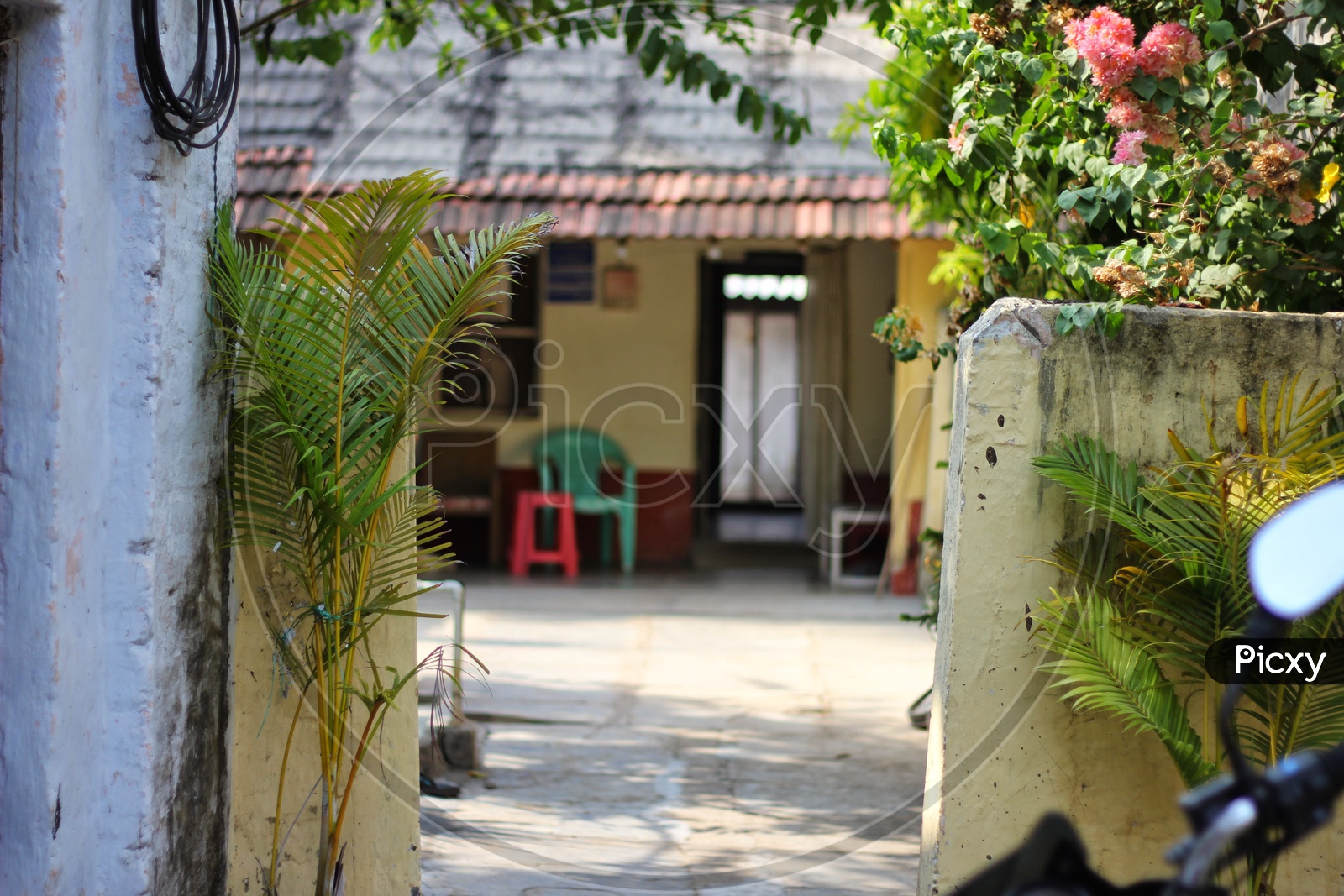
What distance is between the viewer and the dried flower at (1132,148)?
3461mm

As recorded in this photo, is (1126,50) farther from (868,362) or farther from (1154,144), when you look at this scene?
(868,362)

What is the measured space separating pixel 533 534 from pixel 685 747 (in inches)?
160

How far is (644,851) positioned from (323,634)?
1591 millimetres

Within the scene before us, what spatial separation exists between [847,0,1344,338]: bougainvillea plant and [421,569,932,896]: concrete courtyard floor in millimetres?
2231

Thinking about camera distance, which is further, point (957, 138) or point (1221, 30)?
point (957, 138)

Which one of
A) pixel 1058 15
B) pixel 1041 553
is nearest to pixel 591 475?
→ pixel 1058 15

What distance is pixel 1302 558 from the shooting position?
1.39 meters

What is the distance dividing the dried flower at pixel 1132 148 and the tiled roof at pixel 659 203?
170 inches

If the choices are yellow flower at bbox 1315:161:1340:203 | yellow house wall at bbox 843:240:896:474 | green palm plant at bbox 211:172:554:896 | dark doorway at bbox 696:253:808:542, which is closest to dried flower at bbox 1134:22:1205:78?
yellow flower at bbox 1315:161:1340:203

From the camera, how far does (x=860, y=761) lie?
5266 mm

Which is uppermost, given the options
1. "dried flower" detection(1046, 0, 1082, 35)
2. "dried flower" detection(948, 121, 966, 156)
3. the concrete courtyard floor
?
"dried flower" detection(1046, 0, 1082, 35)

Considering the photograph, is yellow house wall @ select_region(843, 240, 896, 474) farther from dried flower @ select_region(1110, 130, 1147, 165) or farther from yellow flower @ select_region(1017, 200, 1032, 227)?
dried flower @ select_region(1110, 130, 1147, 165)

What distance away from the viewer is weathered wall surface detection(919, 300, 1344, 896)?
3232 mm

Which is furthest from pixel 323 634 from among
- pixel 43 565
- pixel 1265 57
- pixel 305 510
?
pixel 1265 57
